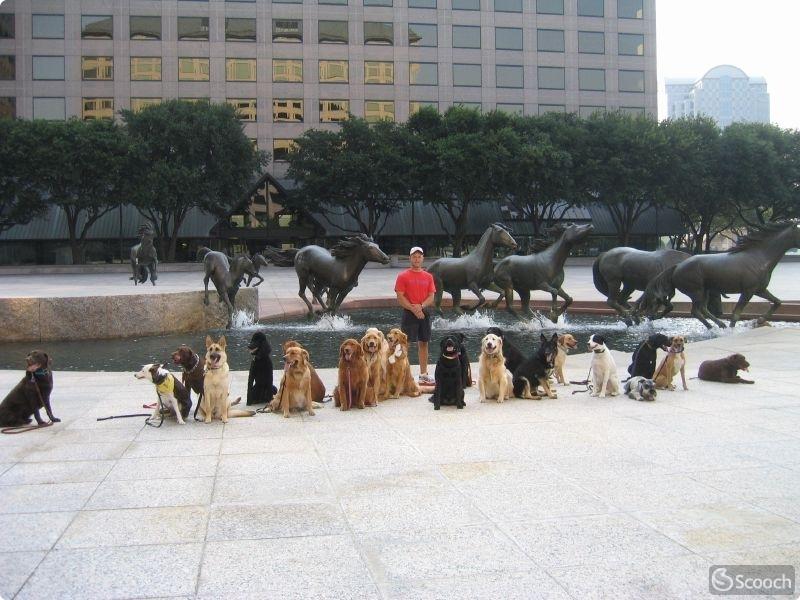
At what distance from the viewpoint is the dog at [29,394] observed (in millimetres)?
7684

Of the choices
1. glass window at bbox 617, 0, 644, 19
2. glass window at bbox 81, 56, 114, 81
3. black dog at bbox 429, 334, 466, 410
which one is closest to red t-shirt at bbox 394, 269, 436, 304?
black dog at bbox 429, 334, 466, 410

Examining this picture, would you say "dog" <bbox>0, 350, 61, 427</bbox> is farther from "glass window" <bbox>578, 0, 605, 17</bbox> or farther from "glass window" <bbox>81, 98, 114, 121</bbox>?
"glass window" <bbox>578, 0, 605, 17</bbox>

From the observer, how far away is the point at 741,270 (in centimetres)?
1633

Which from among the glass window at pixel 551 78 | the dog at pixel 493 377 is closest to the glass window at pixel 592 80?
the glass window at pixel 551 78

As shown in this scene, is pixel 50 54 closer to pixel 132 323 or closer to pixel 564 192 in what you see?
pixel 564 192

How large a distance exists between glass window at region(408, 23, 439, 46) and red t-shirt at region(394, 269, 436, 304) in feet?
191

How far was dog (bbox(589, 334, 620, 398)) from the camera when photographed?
9.41 meters

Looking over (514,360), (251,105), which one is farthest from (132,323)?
(251,105)

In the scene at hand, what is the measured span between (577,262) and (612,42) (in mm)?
23370

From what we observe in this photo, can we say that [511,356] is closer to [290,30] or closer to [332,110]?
[332,110]

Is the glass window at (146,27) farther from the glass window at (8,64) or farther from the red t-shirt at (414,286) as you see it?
the red t-shirt at (414,286)

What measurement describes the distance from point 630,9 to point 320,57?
1146 inches

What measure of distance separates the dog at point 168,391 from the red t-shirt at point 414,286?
3976 millimetres

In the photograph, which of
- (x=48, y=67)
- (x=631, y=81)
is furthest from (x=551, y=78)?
(x=48, y=67)
